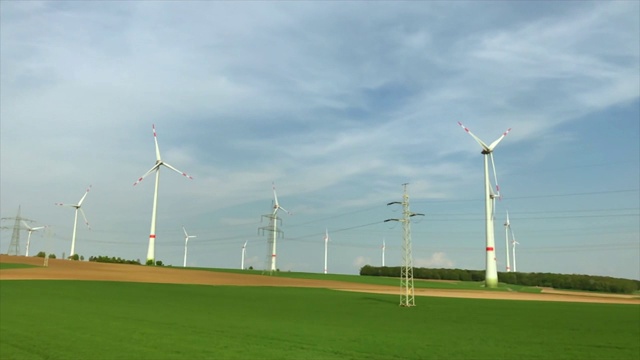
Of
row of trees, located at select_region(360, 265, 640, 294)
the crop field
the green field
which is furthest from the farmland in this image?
row of trees, located at select_region(360, 265, 640, 294)

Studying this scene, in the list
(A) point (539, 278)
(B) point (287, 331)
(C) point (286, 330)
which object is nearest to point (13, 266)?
(C) point (286, 330)

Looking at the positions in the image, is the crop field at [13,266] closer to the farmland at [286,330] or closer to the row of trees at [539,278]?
the farmland at [286,330]

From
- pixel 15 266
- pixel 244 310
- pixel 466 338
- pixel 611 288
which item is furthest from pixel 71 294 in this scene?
pixel 611 288

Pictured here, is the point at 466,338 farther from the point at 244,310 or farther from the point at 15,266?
the point at 15,266

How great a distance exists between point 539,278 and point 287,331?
4956 inches

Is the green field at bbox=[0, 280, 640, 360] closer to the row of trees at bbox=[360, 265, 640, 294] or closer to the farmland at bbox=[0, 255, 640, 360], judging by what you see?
the farmland at bbox=[0, 255, 640, 360]

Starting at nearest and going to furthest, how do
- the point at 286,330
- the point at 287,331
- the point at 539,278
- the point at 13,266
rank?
the point at 287,331
the point at 286,330
the point at 13,266
the point at 539,278

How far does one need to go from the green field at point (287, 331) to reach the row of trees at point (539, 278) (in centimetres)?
8371

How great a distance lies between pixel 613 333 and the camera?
31688mm

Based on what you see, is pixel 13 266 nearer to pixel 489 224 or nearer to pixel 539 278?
pixel 489 224

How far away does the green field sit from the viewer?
23391mm

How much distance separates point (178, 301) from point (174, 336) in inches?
928

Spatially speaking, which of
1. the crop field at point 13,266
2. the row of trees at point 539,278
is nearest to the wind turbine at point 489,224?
the row of trees at point 539,278

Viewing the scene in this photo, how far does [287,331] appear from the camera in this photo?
30797 mm
